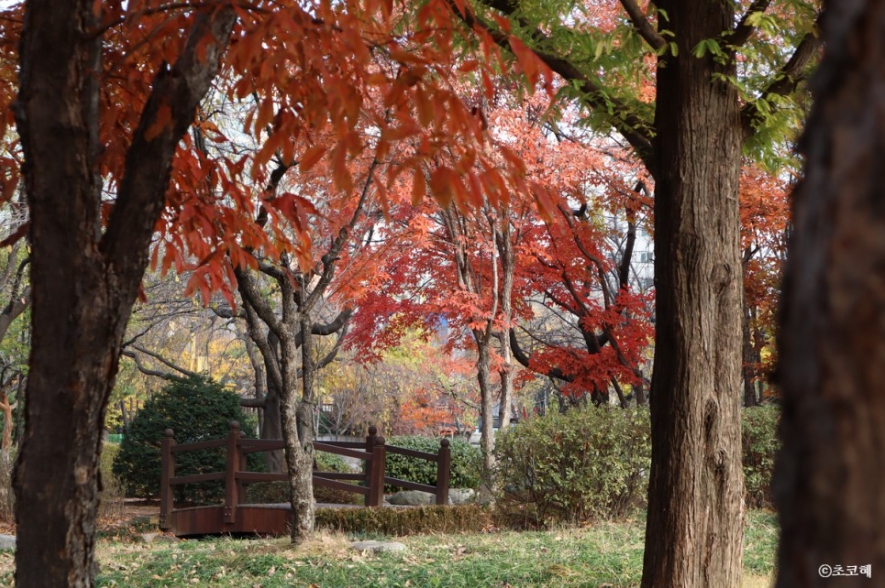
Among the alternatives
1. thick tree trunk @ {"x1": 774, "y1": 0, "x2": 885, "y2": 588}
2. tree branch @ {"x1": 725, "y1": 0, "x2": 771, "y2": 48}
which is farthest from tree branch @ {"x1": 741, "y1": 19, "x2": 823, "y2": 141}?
thick tree trunk @ {"x1": 774, "y1": 0, "x2": 885, "y2": 588}

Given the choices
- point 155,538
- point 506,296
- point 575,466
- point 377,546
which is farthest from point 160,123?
point 506,296

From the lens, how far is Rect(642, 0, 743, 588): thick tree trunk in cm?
493

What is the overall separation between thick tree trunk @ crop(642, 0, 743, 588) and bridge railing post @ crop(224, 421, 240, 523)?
9.25 m

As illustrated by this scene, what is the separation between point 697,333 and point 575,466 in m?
6.32

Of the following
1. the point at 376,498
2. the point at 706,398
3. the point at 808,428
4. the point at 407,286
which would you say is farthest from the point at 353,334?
the point at 808,428

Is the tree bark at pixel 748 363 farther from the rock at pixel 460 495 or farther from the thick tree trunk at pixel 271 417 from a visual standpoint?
the thick tree trunk at pixel 271 417

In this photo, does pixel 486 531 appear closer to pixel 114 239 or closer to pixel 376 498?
pixel 376 498

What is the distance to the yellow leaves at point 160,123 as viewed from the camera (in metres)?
2.79

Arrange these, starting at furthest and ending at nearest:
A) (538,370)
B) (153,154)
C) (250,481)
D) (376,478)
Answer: (538,370), (250,481), (376,478), (153,154)

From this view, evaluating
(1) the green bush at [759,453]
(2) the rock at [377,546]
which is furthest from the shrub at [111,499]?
(1) the green bush at [759,453]

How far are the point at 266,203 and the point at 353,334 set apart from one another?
43.0 ft

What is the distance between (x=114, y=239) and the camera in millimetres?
2799

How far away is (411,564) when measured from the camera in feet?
24.2

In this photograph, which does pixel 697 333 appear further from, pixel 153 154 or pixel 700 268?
pixel 153 154
